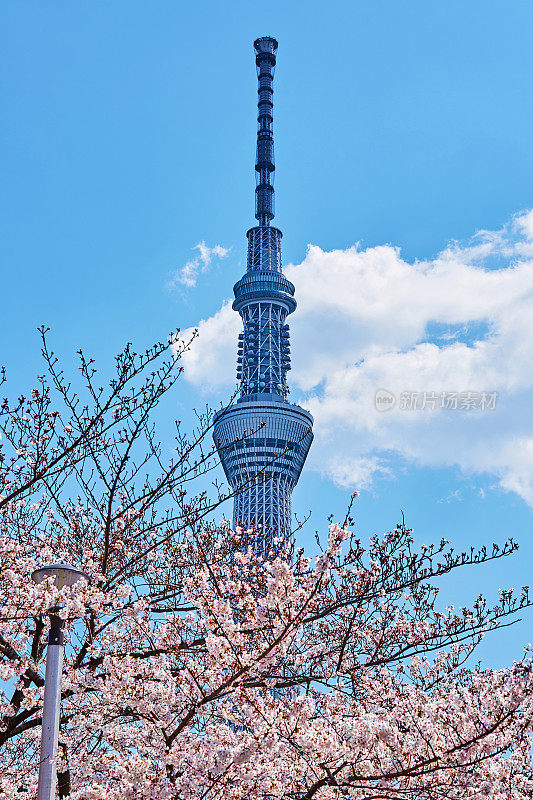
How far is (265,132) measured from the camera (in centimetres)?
10269

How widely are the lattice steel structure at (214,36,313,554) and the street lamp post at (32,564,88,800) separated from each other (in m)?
83.4

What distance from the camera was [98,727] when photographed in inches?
348

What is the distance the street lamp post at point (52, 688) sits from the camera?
671 centimetres

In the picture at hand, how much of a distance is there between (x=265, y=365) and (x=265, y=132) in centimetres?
3062

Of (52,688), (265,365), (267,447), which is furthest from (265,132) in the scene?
(52,688)

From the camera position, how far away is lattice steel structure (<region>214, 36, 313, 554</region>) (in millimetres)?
91938

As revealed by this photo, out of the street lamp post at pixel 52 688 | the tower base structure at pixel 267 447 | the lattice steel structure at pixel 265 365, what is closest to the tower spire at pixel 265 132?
the lattice steel structure at pixel 265 365

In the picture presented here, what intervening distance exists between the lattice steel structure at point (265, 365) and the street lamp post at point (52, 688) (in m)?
83.4

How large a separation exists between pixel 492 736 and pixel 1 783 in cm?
548

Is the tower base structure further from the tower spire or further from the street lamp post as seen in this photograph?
the street lamp post

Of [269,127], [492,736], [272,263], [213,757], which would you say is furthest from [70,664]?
[269,127]

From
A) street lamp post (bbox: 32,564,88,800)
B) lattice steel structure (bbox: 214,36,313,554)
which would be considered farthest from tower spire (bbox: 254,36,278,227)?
street lamp post (bbox: 32,564,88,800)

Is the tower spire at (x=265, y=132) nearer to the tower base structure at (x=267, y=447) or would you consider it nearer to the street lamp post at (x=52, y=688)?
the tower base structure at (x=267, y=447)

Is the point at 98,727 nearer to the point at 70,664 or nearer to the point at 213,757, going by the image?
the point at 70,664
